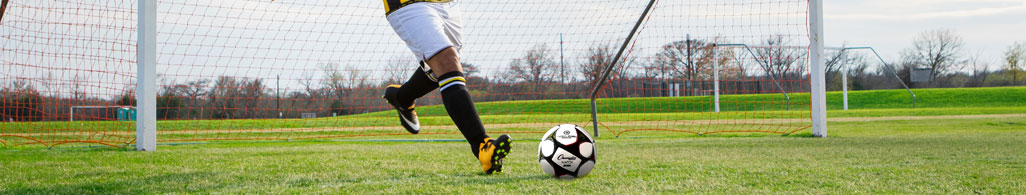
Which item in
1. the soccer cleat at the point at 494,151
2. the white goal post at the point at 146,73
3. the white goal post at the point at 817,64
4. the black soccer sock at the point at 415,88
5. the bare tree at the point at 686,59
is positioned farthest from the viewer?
the bare tree at the point at 686,59

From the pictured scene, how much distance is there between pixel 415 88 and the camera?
134 inches

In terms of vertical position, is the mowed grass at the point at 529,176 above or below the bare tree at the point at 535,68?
below

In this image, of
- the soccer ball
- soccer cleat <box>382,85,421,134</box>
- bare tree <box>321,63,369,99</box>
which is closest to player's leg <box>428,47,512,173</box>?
the soccer ball

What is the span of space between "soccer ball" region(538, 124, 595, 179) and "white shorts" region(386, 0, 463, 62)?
0.62 metres

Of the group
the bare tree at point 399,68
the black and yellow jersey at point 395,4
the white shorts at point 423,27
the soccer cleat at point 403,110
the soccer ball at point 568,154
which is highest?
the bare tree at point 399,68

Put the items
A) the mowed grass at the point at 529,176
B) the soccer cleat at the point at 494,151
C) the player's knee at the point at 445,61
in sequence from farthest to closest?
the player's knee at the point at 445,61 → the soccer cleat at the point at 494,151 → the mowed grass at the point at 529,176

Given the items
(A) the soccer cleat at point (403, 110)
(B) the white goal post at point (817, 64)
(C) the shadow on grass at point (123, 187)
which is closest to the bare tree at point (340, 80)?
(B) the white goal post at point (817, 64)

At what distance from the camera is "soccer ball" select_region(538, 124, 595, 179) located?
2490 mm

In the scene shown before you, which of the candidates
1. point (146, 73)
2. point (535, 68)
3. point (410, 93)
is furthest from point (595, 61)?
point (410, 93)

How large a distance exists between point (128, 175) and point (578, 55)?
858cm

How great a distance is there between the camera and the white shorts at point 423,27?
8.82 ft

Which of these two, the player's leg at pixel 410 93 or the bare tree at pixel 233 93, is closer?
the player's leg at pixel 410 93

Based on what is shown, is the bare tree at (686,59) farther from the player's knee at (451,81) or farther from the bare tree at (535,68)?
the player's knee at (451,81)

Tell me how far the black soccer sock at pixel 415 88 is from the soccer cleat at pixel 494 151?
0.85 meters
